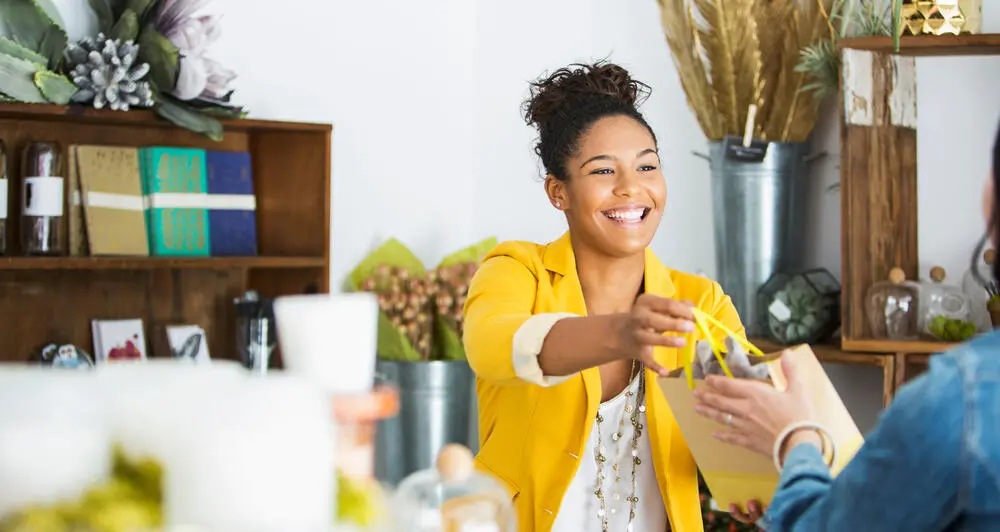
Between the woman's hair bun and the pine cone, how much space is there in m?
1.27

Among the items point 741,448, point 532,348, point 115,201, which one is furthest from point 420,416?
point 741,448

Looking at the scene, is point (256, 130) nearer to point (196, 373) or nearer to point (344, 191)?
point (344, 191)

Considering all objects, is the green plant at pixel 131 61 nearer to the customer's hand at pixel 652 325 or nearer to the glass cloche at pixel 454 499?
the customer's hand at pixel 652 325

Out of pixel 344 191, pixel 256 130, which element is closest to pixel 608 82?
pixel 256 130

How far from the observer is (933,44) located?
2.79 meters

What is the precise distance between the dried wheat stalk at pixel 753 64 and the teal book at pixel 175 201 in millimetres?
1467

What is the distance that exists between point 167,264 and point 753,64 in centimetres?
170

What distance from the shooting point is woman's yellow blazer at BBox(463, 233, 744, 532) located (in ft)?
6.25

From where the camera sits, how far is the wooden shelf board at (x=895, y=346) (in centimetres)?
272

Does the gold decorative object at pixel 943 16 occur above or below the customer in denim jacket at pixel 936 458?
above

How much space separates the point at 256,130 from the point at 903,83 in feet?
6.20

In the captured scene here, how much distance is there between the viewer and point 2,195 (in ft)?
9.48

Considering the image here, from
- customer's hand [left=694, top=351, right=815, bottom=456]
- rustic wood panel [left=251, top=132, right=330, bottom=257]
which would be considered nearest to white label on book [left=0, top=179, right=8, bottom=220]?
rustic wood panel [left=251, top=132, right=330, bottom=257]

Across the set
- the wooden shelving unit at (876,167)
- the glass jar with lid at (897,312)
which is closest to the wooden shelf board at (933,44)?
the wooden shelving unit at (876,167)
